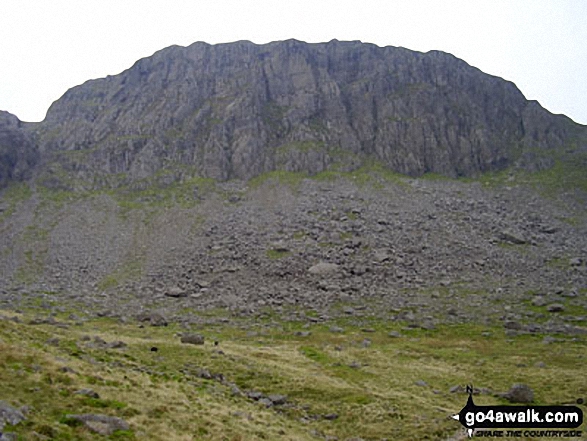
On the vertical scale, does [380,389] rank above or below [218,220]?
below

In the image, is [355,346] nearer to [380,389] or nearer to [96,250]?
[380,389]

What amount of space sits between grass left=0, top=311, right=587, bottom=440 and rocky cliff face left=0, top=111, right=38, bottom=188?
88.3m

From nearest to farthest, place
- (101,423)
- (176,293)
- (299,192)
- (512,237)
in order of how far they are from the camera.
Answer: (101,423), (176,293), (512,237), (299,192)

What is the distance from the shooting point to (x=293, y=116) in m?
150

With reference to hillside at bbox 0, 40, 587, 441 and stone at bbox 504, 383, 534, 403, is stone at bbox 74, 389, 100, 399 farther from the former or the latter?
stone at bbox 504, 383, 534, 403

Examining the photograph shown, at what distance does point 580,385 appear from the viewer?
4072 centimetres

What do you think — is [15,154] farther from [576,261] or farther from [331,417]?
[576,261]

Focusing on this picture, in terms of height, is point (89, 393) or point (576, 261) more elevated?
point (576, 261)

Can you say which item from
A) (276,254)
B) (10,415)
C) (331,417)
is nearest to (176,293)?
(276,254)

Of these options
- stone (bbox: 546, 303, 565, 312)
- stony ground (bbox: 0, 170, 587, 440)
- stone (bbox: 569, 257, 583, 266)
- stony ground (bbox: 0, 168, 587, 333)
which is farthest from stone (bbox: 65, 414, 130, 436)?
stone (bbox: 569, 257, 583, 266)

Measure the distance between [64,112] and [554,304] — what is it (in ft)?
561

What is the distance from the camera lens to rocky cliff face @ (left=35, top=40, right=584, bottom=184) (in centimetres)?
13875

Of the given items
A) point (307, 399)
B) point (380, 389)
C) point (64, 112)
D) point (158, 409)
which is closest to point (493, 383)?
point (380, 389)

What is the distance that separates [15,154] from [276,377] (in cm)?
13404
